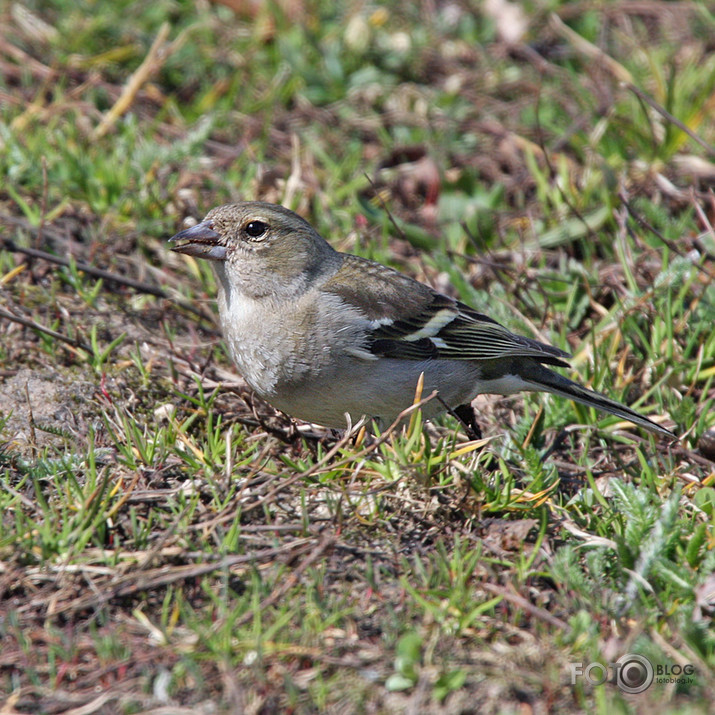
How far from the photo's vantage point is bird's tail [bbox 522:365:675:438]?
4.67 metres

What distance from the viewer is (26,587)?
3410 mm

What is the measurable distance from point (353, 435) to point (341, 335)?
51 centimetres

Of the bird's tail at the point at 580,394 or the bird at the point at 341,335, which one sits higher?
the bird at the point at 341,335

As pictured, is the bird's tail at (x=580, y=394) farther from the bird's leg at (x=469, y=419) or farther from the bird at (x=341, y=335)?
the bird's leg at (x=469, y=419)

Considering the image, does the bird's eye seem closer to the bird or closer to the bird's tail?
the bird

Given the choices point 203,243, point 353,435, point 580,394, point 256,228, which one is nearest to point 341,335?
point 353,435

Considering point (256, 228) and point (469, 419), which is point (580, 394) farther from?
point (256, 228)

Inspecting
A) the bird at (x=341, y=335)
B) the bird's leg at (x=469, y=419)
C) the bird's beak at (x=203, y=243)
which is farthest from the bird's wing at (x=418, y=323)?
the bird's beak at (x=203, y=243)

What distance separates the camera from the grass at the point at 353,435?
10.5 feet

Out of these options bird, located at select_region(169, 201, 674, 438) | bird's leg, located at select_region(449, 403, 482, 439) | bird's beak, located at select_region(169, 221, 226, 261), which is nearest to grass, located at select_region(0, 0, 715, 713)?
bird's leg, located at select_region(449, 403, 482, 439)

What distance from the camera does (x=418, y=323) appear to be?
489cm

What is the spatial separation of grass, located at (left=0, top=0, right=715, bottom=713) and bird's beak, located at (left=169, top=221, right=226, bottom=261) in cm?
64

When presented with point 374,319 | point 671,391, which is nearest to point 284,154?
point 374,319

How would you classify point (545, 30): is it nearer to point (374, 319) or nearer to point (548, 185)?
point (548, 185)
